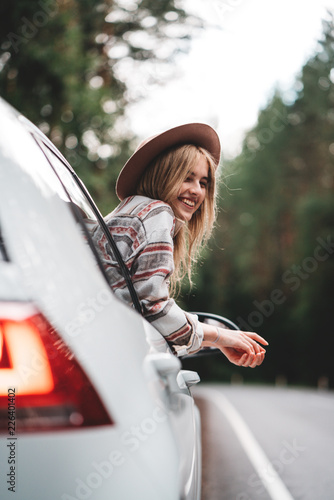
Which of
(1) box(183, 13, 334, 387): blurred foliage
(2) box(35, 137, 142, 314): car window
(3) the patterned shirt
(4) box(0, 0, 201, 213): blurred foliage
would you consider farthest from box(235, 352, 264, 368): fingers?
(1) box(183, 13, 334, 387): blurred foliage

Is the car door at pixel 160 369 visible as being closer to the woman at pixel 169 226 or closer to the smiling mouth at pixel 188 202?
the woman at pixel 169 226

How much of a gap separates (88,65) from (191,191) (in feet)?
53.6

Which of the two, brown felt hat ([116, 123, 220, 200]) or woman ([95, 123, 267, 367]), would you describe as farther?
brown felt hat ([116, 123, 220, 200])

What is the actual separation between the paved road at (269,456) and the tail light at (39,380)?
4712mm

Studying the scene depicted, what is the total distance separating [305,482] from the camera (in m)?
6.33

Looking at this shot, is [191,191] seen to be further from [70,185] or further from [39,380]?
[39,380]

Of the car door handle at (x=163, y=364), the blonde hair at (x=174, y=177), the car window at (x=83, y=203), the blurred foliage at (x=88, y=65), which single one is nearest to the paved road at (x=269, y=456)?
the blonde hair at (x=174, y=177)

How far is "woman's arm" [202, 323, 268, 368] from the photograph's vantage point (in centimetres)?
228

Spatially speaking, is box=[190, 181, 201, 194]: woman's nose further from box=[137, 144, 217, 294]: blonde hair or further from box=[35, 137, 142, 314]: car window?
box=[35, 137, 142, 314]: car window

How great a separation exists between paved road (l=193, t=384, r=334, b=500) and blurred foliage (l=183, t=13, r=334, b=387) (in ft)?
85.8

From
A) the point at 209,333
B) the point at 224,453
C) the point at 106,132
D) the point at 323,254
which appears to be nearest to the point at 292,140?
the point at 323,254

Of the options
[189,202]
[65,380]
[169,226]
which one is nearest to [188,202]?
[189,202]

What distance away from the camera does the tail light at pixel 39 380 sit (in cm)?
122

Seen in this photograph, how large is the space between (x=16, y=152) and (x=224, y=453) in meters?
7.77
